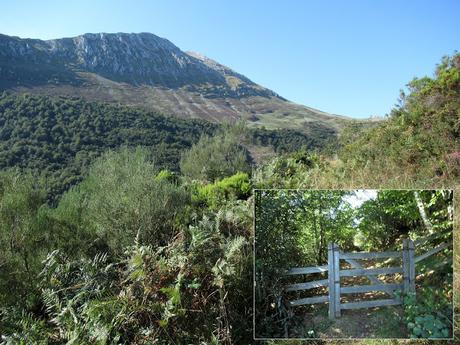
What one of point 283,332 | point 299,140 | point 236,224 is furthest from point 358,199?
point 299,140

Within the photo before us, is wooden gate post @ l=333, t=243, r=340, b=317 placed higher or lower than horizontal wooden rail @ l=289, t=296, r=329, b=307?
higher

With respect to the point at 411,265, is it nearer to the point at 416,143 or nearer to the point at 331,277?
the point at 331,277

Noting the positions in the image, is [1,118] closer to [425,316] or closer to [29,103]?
[29,103]

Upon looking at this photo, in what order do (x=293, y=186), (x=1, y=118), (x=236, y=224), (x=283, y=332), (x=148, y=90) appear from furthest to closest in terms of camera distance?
(x=148, y=90)
(x=1, y=118)
(x=293, y=186)
(x=236, y=224)
(x=283, y=332)

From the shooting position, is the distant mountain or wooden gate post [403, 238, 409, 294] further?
the distant mountain

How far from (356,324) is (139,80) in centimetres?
12788

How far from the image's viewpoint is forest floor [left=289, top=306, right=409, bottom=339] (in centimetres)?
332

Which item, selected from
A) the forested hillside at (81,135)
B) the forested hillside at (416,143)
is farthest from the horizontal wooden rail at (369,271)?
the forested hillside at (81,135)

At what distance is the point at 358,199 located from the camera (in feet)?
11.2

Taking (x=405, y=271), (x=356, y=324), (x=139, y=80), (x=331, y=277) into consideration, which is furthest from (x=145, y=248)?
(x=139, y=80)

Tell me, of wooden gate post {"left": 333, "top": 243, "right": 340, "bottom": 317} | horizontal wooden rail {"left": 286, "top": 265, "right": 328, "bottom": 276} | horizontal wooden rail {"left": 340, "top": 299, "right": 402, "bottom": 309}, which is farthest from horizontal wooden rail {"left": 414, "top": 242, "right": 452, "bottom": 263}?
horizontal wooden rail {"left": 286, "top": 265, "right": 328, "bottom": 276}

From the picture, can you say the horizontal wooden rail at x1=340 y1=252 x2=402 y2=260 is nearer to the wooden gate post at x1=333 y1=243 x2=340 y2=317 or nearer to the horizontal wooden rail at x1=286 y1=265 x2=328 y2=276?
the wooden gate post at x1=333 y1=243 x2=340 y2=317

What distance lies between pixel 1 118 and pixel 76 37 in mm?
90534

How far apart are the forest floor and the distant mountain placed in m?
77.9
